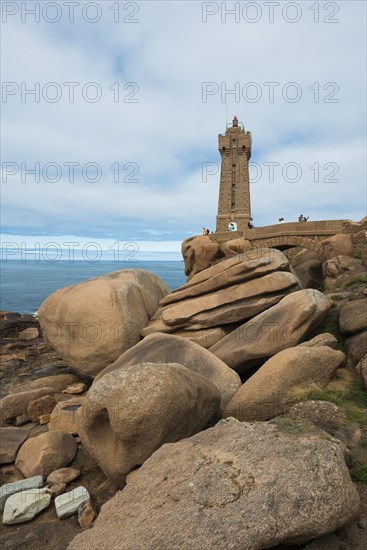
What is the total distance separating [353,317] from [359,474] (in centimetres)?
612

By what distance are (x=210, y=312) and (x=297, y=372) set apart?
560 cm

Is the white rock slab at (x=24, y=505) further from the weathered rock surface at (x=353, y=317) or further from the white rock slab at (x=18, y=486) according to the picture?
the weathered rock surface at (x=353, y=317)

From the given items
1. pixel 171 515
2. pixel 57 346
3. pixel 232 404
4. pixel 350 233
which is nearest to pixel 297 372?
pixel 232 404

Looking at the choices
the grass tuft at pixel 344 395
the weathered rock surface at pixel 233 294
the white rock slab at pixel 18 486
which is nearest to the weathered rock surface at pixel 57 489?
the white rock slab at pixel 18 486

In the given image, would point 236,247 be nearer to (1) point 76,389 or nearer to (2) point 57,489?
(1) point 76,389

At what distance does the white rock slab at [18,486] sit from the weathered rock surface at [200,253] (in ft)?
70.0

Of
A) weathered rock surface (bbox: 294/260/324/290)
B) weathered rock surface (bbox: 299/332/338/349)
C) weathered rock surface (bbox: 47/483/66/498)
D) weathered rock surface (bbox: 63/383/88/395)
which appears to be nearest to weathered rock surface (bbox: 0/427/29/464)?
weathered rock surface (bbox: 47/483/66/498)

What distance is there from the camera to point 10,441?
1049 centimetres

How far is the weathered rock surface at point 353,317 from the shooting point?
10.4 meters

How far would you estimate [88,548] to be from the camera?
15.0ft

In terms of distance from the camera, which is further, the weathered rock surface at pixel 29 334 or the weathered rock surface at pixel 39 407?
the weathered rock surface at pixel 29 334

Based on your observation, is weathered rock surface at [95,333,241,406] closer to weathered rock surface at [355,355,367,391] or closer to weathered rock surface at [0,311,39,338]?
weathered rock surface at [355,355,367,391]

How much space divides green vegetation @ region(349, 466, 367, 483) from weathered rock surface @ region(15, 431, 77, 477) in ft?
24.2

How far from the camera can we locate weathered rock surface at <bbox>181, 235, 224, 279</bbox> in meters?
27.9
